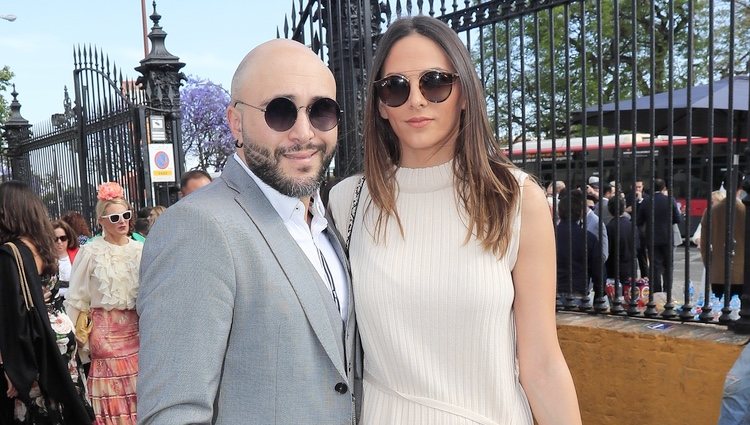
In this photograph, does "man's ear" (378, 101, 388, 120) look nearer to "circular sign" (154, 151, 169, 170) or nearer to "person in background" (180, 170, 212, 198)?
"person in background" (180, 170, 212, 198)

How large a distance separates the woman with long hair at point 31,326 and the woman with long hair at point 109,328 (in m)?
0.25

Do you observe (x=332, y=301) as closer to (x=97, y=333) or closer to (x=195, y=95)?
(x=97, y=333)

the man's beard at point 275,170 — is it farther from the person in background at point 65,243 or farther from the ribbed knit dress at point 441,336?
the person in background at point 65,243

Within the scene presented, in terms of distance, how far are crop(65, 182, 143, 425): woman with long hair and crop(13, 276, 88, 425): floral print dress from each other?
14 centimetres

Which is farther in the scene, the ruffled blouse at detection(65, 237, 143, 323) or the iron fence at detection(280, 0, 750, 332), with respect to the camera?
the ruffled blouse at detection(65, 237, 143, 323)

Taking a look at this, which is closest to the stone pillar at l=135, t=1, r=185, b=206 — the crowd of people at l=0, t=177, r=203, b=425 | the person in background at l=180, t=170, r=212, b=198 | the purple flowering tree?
the person in background at l=180, t=170, r=212, b=198

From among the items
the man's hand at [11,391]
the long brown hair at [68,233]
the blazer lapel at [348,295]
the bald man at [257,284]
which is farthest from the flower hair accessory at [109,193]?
the bald man at [257,284]

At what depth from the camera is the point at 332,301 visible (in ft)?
5.01

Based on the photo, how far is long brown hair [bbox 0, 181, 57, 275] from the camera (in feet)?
12.9

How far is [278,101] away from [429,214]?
1.96 feet

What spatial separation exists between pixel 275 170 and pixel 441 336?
647mm

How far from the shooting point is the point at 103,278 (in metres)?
4.29

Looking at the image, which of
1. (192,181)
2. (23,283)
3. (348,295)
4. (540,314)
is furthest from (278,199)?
(192,181)

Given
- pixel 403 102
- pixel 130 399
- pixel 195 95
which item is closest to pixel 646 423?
pixel 403 102
